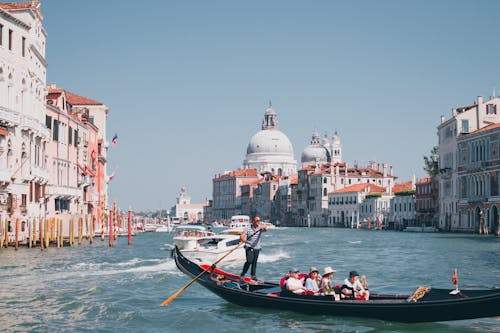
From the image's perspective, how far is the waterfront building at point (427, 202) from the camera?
205ft

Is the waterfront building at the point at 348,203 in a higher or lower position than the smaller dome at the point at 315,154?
lower

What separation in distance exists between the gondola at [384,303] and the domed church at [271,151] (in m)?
123

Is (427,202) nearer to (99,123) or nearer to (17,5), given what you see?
(99,123)

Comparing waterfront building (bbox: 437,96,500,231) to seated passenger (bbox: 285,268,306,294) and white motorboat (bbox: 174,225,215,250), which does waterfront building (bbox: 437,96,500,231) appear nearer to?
white motorboat (bbox: 174,225,215,250)

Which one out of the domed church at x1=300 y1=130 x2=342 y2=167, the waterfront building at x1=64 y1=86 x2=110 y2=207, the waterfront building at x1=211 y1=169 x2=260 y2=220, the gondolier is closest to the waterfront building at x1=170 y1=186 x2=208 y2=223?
the waterfront building at x1=211 y1=169 x2=260 y2=220

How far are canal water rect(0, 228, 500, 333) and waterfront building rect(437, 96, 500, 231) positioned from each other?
23159mm

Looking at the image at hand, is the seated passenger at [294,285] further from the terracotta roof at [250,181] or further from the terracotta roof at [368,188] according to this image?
the terracotta roof at [250,181]

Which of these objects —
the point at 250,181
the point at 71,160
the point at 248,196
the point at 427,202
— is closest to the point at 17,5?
the point at 71,160

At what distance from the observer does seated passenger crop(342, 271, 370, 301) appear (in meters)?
11.8

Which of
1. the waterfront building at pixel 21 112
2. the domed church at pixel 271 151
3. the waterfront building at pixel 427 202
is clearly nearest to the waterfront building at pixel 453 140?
the waterfront building at pixel 427 202

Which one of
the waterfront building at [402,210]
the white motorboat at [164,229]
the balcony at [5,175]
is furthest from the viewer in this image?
the white motorboat at [164,229]

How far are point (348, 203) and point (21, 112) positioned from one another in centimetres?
6273

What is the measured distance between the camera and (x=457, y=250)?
29.6 m

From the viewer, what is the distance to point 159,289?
1627 cm
